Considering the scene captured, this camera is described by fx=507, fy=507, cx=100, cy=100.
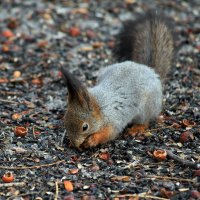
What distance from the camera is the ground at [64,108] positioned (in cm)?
375

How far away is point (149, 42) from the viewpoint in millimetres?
5246

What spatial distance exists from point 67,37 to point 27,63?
2.97 feet

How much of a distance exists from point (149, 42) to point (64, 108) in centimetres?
111

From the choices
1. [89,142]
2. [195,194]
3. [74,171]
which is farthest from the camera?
[89,142]

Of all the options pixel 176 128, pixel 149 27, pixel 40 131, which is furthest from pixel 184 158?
pixel 149 27

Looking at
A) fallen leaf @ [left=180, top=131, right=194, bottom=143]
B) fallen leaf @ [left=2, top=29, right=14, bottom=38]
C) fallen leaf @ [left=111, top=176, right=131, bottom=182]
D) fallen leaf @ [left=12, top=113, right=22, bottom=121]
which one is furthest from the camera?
fallen leaf @ [left=2, top=29, right=14, bottom=38]

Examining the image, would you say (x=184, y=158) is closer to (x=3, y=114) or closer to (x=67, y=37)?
(x=3, y=114)

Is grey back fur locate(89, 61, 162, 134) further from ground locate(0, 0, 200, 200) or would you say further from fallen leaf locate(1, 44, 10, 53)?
fallen leaf locate(1, 44, 10, 53)

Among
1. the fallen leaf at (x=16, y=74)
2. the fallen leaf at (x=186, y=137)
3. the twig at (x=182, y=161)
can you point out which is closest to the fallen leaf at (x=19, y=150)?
the twig at (x=182, y=161)

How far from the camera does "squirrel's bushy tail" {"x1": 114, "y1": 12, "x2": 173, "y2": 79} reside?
524cm

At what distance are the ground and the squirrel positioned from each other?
0.16 metres

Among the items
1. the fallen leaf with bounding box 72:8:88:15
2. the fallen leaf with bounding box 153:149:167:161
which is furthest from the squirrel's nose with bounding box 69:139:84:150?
the fallen leaf with bounding box 72:8:88:15

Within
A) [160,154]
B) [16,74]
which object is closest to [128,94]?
[160,154]

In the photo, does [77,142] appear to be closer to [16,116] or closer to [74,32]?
[16,116]
